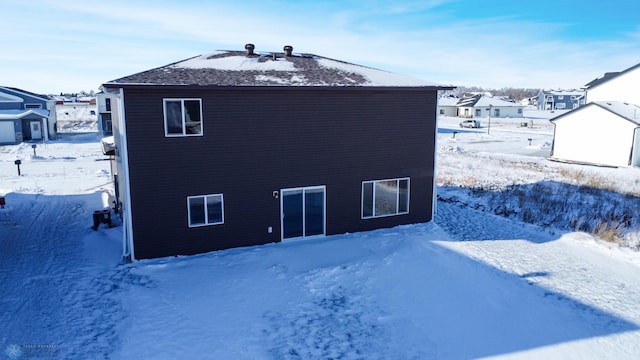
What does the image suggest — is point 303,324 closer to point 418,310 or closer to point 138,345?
point 418,310

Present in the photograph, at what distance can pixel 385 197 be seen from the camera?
54.2ft

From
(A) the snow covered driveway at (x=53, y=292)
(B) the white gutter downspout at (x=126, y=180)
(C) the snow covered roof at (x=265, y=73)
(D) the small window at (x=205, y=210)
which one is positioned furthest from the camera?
(D) the small window at (x=205, y=210)

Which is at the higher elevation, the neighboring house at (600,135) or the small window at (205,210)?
the neighboring house at (600,135)

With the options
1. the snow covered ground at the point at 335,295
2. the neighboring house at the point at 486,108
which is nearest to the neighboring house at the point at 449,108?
the neighboring house at the point at 486,108

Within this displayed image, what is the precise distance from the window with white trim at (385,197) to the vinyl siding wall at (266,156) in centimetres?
24

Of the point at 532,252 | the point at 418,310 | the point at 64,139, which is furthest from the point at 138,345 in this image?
the point at 64,139

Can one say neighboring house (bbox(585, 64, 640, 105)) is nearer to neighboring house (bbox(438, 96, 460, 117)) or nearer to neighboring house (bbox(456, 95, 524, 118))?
neighboring house (bbox(456, 95, 524, 118))

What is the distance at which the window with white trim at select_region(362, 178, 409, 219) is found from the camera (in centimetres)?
1622

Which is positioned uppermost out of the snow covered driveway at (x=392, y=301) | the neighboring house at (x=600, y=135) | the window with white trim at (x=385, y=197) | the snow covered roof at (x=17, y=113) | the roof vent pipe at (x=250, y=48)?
the roof vent pipe at (x=250, y=48)

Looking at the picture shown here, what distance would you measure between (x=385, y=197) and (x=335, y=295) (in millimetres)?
6107

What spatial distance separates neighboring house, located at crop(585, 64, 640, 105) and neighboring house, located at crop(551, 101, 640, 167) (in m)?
0.78

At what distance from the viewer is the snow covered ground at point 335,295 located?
9.10 meters

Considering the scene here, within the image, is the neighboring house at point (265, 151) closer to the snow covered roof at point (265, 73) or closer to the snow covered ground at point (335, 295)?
the snow covered roof at point (265, 73)

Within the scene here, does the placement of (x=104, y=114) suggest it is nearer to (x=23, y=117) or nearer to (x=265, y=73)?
(x=23, y=117)
